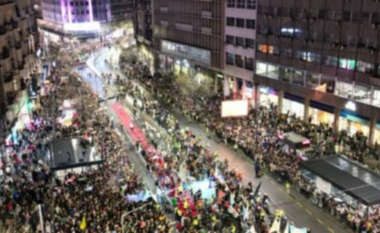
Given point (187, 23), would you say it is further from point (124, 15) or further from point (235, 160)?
point (124, 15)

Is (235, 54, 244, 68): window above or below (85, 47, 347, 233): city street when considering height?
above

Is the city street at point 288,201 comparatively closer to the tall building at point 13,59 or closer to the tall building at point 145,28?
the tall building at point 13,59

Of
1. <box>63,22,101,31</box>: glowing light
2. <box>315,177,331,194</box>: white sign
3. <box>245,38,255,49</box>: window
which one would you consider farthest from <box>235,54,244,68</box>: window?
<box>63,22,101,31</box>: glowing light

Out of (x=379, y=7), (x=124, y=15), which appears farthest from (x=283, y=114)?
(x=124, y=15)

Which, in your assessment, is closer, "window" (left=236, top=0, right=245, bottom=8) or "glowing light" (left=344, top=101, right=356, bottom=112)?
"glowing light" (left=344, top=101, right=356, bottom=112)

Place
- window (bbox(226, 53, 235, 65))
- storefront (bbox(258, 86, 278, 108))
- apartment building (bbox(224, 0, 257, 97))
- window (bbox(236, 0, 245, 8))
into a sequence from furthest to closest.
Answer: window (bbox(226, 53, 235, 65)), window (bbox(236, 0, 245, 8)), apartment building (bbox(224, 0, 257, 97)), storefront (bbox(258, 86, 278, 108))

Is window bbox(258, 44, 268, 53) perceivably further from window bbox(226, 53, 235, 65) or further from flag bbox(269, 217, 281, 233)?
flag bbox(269, 217, 281, 233)

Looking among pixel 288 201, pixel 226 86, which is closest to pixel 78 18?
pixel 226 86
